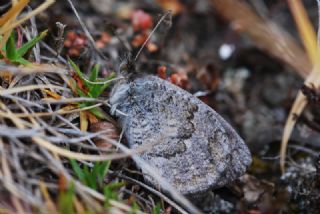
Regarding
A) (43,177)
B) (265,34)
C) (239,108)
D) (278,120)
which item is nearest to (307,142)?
(278,120)

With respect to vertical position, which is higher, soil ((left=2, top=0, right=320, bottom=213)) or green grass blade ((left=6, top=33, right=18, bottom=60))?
green grass blade ((left=6, top=33, right=18, bottom=60))

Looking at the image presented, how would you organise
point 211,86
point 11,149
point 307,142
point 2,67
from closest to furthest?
point 11,149, point 2,67, point 307,142, point 211,86

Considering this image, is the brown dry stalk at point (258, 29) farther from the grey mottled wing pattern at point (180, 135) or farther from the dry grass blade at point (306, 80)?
the grey mottled wing pattern at point (180, 135)

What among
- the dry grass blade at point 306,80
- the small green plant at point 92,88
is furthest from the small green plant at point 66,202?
the dry grass blade at point 306,80

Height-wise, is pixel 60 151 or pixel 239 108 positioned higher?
pixel 60 151

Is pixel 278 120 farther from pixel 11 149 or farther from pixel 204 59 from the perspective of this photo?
pixel 11 149

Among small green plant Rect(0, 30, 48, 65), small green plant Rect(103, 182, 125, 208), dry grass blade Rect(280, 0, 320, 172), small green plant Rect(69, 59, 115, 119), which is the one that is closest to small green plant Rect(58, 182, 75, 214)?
small green plant Rect(103, 182, 125, 208)

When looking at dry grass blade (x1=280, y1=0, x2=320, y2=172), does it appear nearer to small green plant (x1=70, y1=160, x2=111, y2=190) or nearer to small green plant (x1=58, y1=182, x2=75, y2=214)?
small green plant (x1=70, y1=160, x2=111, y2=190)
